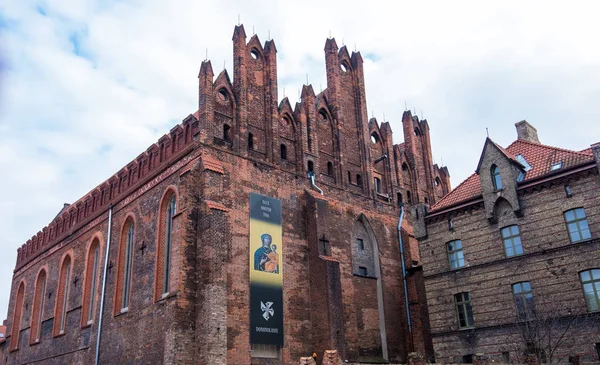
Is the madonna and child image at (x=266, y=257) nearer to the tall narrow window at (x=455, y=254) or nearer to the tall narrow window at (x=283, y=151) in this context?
the tall narrow window at (x=283, y=151)

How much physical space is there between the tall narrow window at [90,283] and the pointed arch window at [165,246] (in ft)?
→ 22.6

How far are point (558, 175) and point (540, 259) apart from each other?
125 inches

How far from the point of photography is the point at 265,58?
27.4m

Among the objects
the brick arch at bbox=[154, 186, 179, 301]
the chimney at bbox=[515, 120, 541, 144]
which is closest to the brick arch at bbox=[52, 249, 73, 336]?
the brick arch at bbox=[154, 186, 179, 301]

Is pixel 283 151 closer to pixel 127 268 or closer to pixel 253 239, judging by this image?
pixel 253 239

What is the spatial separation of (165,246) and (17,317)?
65.7 ft

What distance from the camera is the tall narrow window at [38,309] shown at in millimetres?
34500

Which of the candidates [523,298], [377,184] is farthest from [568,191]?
[377,184]

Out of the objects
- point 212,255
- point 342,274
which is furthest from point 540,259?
point 212,255

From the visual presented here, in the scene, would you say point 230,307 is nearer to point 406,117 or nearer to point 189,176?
point 189,176

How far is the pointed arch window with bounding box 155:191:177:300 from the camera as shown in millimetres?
22913

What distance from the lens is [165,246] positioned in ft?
78.6

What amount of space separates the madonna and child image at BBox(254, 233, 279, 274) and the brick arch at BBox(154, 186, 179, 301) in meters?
3.38

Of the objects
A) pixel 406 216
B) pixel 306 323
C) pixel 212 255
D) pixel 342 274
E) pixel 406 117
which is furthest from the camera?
pixel 406 117
